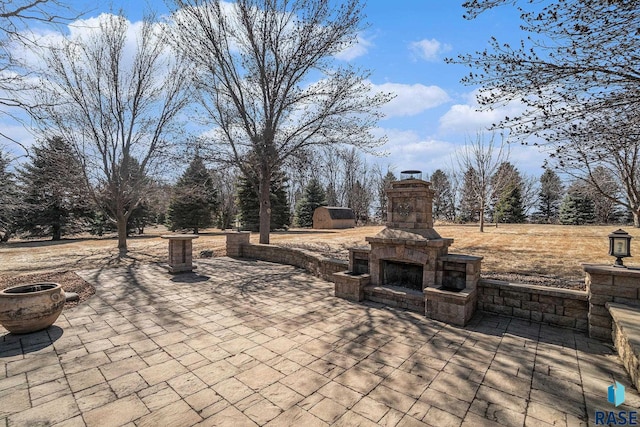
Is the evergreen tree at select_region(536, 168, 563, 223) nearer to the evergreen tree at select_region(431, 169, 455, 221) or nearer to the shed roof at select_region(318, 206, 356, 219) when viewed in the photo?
the evergreen tree at select_region(431, 169, 455, 221)

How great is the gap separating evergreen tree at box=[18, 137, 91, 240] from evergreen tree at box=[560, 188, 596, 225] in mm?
37929

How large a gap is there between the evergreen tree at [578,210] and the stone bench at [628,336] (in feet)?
103

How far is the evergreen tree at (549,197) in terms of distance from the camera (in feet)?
108

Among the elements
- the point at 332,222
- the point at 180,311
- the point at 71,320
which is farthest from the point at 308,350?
the point at 332,222

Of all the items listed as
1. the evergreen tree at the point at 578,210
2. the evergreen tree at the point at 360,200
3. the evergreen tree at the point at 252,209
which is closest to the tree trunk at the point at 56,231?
the evergreen tree at the point at 252,209

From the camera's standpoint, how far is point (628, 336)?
3.06m

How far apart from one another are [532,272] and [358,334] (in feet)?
17.4

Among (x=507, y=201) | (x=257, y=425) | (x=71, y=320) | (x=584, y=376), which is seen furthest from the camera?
(x=507, y=201)

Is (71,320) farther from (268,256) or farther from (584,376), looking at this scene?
(584,376)

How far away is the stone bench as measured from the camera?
2.88 meters

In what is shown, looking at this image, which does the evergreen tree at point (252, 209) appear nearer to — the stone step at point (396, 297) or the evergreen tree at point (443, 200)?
the stone step at point (396, 297)

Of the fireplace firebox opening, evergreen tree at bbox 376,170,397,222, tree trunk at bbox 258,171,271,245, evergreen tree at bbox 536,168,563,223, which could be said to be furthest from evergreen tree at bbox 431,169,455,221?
the fireplace firebox opening

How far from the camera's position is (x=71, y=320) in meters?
4.80

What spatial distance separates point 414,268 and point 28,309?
6600 millimetres
